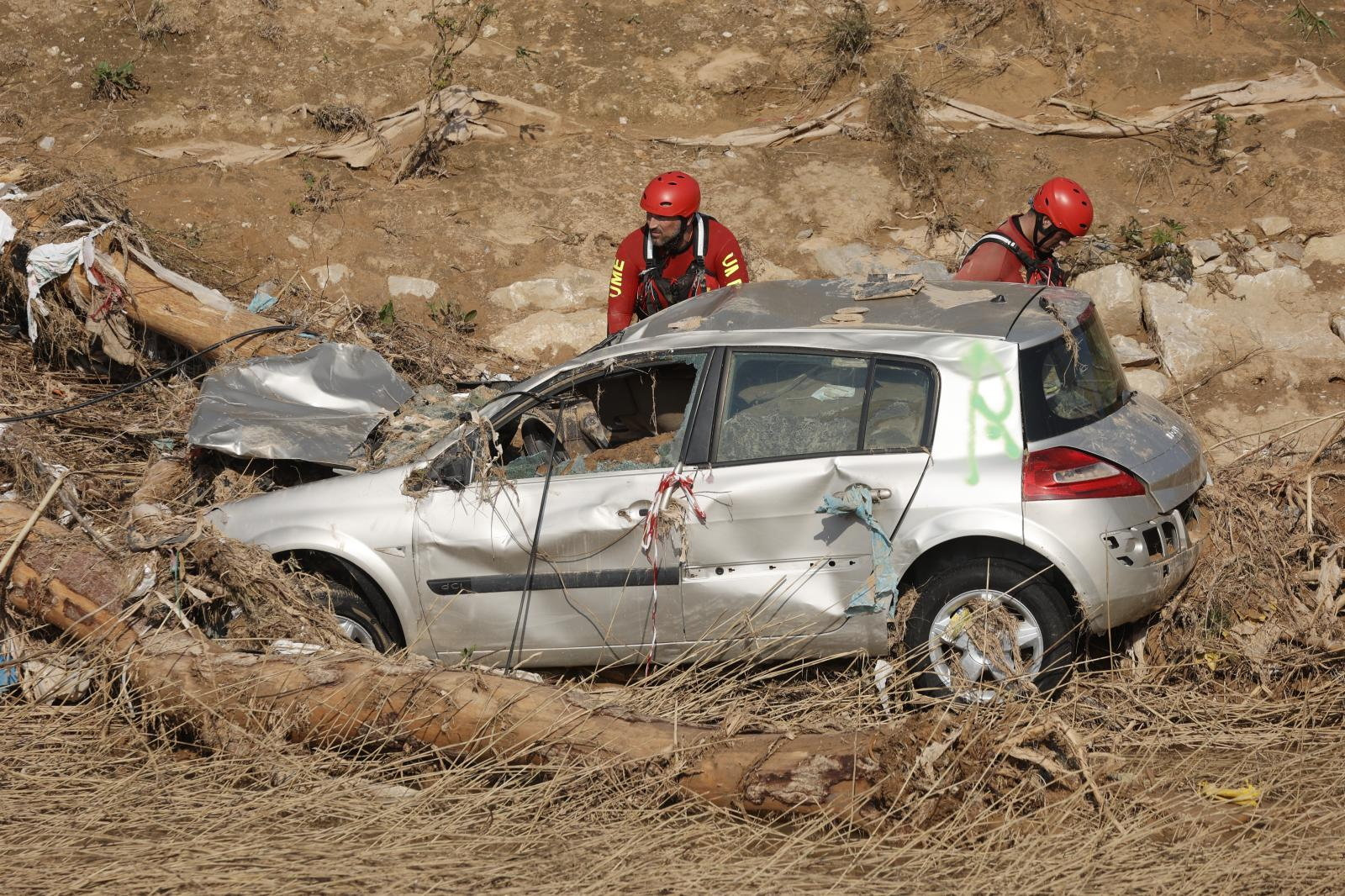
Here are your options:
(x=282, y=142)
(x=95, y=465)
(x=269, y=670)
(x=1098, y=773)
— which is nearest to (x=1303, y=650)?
(x=1098, y=773)

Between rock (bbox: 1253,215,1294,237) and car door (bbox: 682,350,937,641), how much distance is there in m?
6.42

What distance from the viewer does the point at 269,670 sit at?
503 cm

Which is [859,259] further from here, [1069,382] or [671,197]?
[1069,382]

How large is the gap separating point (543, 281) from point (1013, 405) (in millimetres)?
5912

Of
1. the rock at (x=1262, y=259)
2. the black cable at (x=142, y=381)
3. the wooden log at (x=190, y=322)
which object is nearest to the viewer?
the black cable at (x=142, y=381)

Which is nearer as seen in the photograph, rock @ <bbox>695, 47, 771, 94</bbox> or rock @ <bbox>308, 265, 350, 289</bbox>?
rock @ <bbox>308, 265, 350, 289</bbox>

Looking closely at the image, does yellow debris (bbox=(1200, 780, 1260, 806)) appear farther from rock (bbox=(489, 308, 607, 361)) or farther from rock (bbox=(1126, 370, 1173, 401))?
rock (bbox=(489, 308, 607, 361))

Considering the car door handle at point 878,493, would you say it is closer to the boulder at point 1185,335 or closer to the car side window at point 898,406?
the car side window at point 898,406

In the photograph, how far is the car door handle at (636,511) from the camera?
16.8 feet

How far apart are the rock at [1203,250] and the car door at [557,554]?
19.5ft

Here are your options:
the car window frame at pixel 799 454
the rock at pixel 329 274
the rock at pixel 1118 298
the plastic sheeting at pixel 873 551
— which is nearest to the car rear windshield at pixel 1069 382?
the car window frame at pixel 799 454

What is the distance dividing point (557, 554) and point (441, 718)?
0.84 meters

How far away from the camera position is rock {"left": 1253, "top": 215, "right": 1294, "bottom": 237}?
994cm

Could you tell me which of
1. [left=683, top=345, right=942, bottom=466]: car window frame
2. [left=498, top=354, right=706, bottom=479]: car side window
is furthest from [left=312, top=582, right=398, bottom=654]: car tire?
[left=683, top=345, right=942, bottom=466]: car window frame
